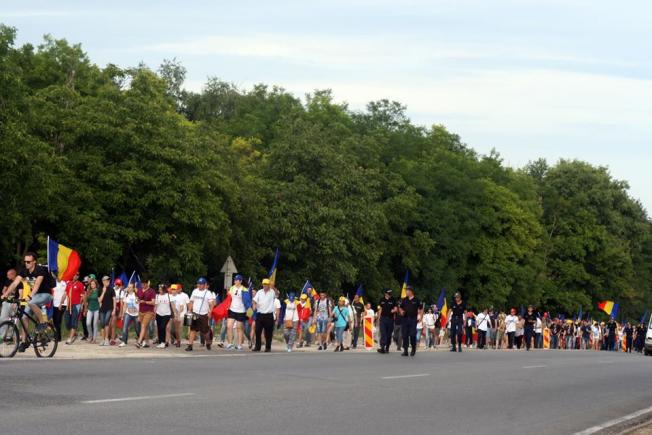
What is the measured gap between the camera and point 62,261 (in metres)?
31.4

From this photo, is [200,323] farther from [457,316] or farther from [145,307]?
[457,316]

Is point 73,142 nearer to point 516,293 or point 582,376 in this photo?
point 582,376

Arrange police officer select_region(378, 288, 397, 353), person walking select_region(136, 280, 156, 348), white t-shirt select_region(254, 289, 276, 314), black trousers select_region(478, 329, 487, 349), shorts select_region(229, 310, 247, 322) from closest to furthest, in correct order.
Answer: person walking select_region(136, 280, 156, 348) → white t-shirt select_region(254, 289, 276, 314) → shorts select_region(229, 310, 247, 322) → police officer select_region(378, 288, 397, 353) → black trousers select_region(478, 329, 487, 349)

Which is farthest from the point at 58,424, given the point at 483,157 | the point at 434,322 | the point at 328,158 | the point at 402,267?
the point at 483,157

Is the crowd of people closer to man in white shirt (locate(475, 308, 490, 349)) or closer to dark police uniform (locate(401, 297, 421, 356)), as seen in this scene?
dark police uniform (locate(401, 297, 421, 356))

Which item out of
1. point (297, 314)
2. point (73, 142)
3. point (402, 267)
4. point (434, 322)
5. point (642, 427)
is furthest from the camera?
point (402, 267)

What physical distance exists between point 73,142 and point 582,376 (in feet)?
112

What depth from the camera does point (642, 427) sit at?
15469mm

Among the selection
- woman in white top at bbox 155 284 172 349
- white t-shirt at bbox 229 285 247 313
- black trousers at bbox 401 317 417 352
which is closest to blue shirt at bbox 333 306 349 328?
black trousers at bbox 401 317 417 352

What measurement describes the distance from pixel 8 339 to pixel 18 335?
7.7 inches

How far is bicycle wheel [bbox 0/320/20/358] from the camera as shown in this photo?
19680 millimetres

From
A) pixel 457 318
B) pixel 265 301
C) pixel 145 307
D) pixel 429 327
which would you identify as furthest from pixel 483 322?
pixel 145 307

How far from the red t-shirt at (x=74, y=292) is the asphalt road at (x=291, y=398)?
6.93m

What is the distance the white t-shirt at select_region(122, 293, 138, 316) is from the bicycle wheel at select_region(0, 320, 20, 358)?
897 centimetres
